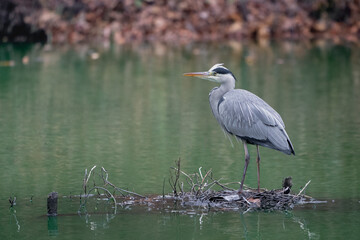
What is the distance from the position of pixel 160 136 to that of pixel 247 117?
2520mm

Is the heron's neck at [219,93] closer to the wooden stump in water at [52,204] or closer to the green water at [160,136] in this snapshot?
the green water at [160,136]

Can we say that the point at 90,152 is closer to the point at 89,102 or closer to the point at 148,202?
the point at 148,202

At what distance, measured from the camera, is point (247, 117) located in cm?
639

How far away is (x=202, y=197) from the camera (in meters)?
6.04

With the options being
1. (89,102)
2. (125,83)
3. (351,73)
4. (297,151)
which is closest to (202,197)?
(297,151)

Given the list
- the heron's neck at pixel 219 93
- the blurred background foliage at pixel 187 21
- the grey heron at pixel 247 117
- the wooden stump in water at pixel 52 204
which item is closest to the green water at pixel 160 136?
the wooden stump in water at pixel 52 204

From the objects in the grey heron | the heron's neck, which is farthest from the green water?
the heron's neck

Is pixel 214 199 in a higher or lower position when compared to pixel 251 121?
lower

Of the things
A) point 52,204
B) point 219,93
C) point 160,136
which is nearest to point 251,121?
point 219,93

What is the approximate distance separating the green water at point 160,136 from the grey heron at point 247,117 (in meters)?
0.52

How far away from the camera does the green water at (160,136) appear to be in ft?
18.3

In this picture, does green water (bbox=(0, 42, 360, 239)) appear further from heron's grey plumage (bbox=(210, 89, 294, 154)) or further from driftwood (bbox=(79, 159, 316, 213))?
heron's grey plumage (bbox=(210, 89, 294, 154))

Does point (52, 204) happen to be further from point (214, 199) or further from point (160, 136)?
point (160, 136)

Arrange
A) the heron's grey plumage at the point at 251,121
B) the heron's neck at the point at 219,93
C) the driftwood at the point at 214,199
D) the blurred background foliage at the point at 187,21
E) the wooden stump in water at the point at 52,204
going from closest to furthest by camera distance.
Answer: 1. the wooden stump in water at the point at 52,204
2. the driftwood at the point at 214,199
3. the heron's grey plumage at the point at 251,121
4. the heron's neck at the point at 219,93
5. the blurred background foliage at the point at 187,21
